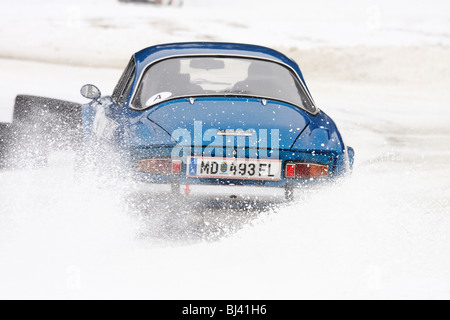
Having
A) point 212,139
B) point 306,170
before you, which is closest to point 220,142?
point 212,139

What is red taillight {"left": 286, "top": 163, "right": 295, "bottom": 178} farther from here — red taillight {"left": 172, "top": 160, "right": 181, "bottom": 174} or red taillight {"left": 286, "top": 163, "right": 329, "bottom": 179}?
red taillight {"left": 172, "top": 160, "right": 181, "bottom": 174}

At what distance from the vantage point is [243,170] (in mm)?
5266

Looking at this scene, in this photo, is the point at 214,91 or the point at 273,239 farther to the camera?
the point at 214,91

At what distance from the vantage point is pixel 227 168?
5242 mm

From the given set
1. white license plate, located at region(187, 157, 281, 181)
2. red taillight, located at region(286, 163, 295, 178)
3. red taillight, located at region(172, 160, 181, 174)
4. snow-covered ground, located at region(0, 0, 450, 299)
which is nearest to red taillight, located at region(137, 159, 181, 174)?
red taillight, located at region(172, 160, 181, 174)

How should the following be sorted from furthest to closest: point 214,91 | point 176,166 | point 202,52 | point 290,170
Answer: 1. point 202,52
2. point 214,91
3. point 290,170
4. point 176,166

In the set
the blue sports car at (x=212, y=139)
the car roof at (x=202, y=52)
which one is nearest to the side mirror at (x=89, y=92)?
the blue sports car at (x=212, y=139)

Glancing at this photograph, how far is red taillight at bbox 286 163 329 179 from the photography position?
5359 millimetres

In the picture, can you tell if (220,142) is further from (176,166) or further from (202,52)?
(202,52)

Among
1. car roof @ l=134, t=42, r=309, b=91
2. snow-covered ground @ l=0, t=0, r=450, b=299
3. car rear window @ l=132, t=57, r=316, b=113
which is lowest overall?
snow-covered ground @ l=0, t=0, r=450, b=299

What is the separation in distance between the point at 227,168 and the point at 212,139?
223 millimetres

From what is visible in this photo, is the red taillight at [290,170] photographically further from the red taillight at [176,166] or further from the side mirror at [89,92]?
the side mirror at [89,92]

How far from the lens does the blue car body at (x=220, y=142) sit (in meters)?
5.25
